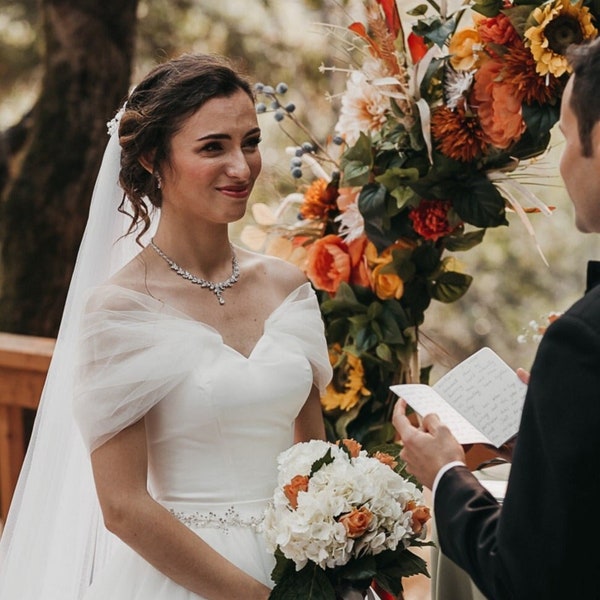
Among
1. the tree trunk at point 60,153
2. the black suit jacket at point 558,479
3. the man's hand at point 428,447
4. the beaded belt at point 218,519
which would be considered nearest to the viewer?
the black suit jacket at point 558,479

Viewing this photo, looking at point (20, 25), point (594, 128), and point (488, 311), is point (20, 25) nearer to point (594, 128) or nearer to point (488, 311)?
point (488, 311)

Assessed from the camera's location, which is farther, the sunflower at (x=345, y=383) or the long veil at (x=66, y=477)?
the sunflower at (x=345, y=383)

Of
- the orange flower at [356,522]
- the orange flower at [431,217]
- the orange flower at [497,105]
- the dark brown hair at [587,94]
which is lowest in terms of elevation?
the orange flower at [356,522]

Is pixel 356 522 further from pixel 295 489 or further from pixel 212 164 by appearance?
pixel 212 164

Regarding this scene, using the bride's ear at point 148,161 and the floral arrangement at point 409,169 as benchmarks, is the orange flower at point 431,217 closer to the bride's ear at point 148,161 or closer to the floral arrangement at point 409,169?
the floral arrangement at point 409,169

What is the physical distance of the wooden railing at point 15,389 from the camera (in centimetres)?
379

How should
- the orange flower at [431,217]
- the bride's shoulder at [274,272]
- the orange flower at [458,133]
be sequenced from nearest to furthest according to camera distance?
the bride's shoulder at [274,272] → the orange flower at [458,133] → the orange flower at [431,217]

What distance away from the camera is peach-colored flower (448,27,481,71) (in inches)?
91.7

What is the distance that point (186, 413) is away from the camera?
1932 millimetres

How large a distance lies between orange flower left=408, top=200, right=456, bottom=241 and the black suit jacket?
3.64 ft

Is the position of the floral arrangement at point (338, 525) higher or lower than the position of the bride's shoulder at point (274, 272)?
lower

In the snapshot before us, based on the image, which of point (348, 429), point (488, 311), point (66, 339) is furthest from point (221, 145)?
point (488, 311)

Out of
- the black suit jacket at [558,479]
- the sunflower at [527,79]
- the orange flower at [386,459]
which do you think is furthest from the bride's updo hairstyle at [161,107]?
the black suit jacket at [558,479]

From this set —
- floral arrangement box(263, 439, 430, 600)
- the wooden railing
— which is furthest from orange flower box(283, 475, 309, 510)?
the wooden railing
